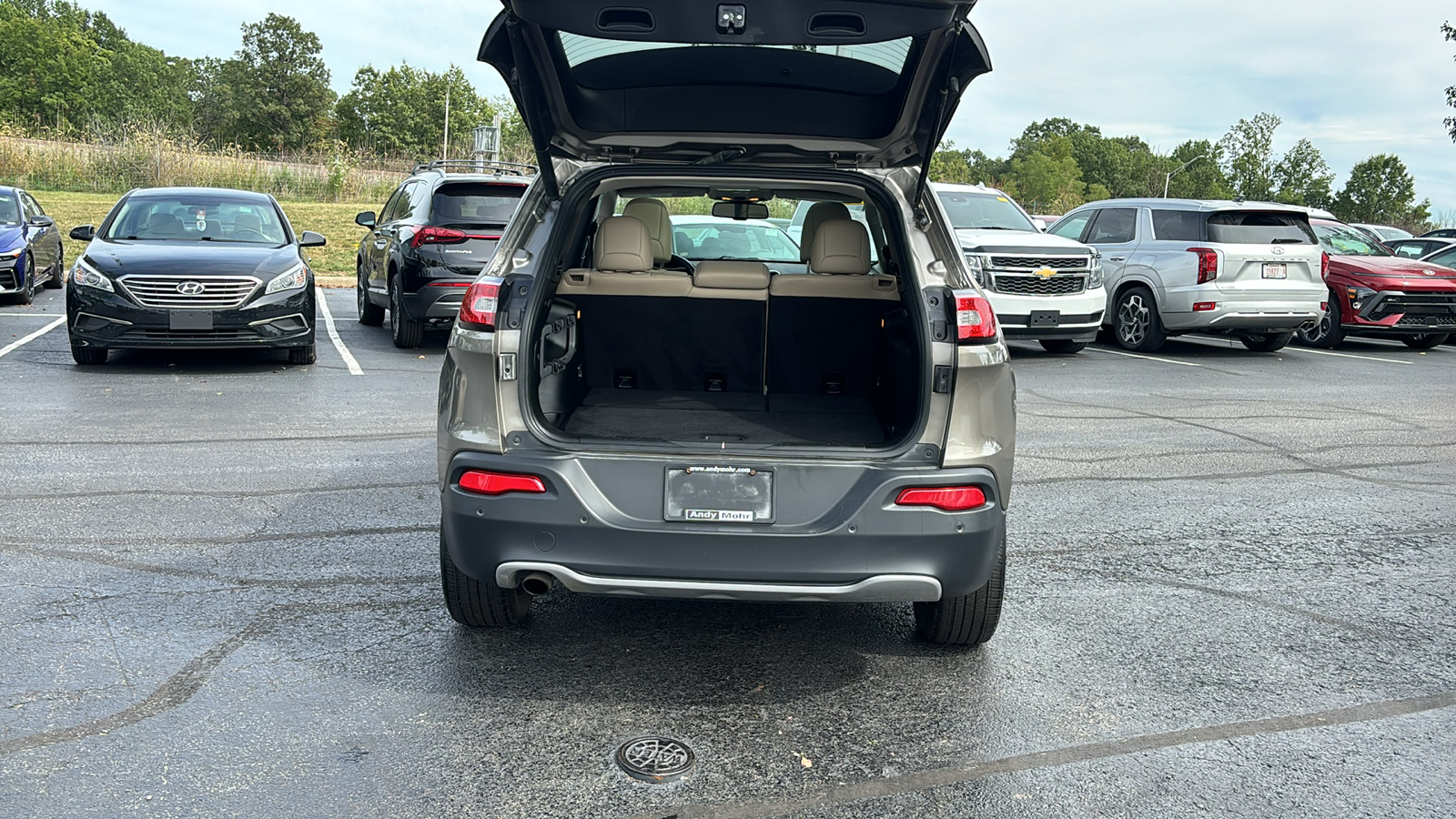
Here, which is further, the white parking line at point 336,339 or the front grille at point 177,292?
the white parking line at point 336,339

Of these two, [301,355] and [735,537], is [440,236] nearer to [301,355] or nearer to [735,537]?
[301,355]

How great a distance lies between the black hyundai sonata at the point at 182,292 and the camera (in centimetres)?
1002

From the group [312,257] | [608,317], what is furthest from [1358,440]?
[312,257]

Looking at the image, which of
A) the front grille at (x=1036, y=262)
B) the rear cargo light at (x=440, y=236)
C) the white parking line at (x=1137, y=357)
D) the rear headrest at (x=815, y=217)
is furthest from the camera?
the white parking line at (x=1137, y=357)

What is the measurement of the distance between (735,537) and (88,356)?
8975 millimetres

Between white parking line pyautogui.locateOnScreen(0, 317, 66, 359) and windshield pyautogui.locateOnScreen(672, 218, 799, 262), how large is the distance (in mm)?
6314

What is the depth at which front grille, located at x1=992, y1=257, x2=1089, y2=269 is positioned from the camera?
42.3 feet

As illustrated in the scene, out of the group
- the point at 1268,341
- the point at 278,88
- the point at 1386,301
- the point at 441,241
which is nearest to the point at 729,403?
the point at 441,241

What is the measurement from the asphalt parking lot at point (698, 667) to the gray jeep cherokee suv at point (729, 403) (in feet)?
1.30

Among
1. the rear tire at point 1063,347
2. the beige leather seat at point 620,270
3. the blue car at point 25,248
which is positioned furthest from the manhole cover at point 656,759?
the blue car at point 25,248

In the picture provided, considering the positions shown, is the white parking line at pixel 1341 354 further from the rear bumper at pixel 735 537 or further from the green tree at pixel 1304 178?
the green tree at pixel 1304 178

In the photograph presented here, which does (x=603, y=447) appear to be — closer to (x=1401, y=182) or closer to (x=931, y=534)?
(x=931, y=534)

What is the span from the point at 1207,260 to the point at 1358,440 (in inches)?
212

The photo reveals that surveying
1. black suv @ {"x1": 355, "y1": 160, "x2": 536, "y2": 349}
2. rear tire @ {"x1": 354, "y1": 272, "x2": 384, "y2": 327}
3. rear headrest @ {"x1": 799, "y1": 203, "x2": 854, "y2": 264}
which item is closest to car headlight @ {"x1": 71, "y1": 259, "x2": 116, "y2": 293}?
black suv @ {"x1": 355, "y1": 160, "x2": 536, "y2": 349}
